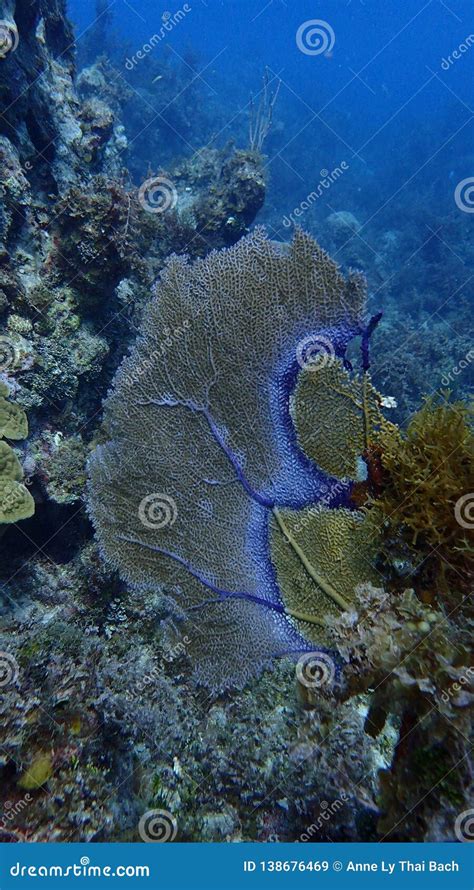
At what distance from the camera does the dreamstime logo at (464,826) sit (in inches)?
81.5

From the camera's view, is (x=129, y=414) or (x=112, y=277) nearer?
(x=129, y=414)

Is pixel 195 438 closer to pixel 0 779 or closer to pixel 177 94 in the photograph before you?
pixel 0 779

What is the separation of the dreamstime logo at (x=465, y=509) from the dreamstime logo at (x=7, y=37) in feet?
19.9

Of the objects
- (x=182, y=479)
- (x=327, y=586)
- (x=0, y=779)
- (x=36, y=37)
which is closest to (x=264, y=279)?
(x=182, y=479)

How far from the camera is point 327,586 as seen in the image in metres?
3.32

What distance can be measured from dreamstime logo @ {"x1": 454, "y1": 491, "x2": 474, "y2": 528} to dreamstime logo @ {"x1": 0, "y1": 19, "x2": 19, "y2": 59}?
6.07 m
